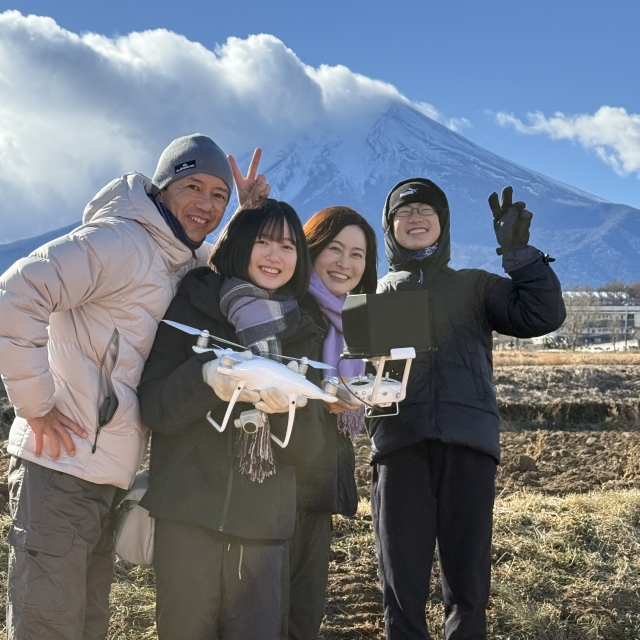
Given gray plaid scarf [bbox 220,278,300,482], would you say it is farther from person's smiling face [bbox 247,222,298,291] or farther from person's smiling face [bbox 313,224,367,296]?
person's smiling face [bbox 313,224,367,296]

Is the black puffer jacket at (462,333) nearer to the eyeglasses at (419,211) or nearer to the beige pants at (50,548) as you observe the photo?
the eyeglasses at (419,211)

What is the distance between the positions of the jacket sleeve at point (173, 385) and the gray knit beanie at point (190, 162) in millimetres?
486

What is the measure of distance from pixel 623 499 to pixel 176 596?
13.6 feet

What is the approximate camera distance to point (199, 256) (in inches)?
104

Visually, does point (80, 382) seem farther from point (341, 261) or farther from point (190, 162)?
point (341, 261)

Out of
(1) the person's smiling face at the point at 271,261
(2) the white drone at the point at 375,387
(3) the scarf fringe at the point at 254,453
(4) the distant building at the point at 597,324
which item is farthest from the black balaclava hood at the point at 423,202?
(4) the distant building at the point at 597,324

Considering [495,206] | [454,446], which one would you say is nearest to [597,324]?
[495,206]

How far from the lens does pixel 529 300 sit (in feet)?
8.56

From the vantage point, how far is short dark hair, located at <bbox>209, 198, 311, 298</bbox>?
2330mm

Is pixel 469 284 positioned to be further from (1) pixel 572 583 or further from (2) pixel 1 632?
(2) pixel 1 632

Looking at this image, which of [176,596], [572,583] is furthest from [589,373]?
[176,596]

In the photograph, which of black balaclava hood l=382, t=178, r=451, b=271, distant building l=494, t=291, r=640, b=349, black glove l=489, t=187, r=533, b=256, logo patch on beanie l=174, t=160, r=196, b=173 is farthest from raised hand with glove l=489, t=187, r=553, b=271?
distant building l=494, t=291, r=640, b=349

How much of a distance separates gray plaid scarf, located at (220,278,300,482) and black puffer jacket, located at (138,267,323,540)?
0.04 m

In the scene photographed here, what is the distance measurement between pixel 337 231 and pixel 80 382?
1.13 metres
